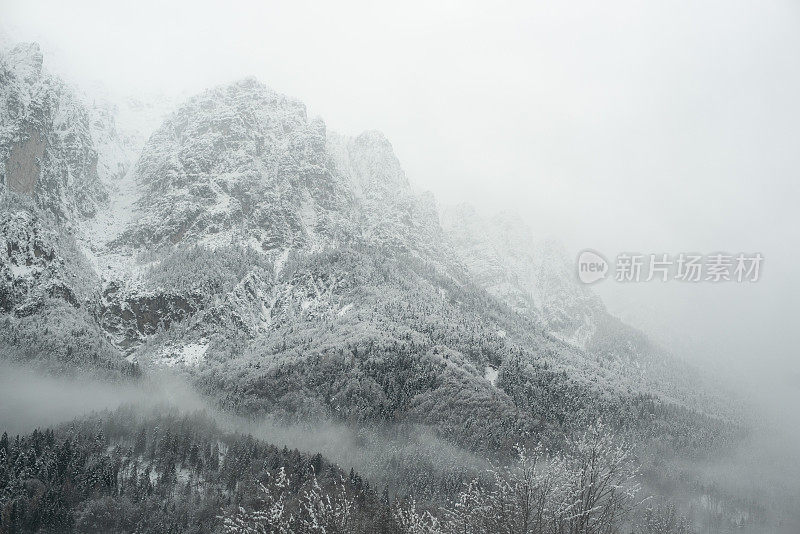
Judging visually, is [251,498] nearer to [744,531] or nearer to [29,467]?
[29,467]

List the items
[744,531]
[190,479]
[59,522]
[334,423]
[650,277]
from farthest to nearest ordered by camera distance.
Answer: [334,423]
[744,531]
[190,479]
[59,522]
[650,277]

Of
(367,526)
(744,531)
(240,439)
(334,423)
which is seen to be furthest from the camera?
(334,423)

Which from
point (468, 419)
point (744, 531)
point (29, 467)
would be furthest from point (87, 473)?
point (744, 531)

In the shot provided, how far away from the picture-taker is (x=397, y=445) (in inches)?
7402

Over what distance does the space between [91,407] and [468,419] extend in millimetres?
132464

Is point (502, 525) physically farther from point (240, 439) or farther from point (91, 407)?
point (91, 407)

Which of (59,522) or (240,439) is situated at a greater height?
(240,439)

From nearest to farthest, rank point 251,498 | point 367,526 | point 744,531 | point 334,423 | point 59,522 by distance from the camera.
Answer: point 367,526 → point 59,522 → point 251,498 → point 744,531 → point 334,423

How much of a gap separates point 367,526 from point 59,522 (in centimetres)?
7611

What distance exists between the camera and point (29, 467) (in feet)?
440

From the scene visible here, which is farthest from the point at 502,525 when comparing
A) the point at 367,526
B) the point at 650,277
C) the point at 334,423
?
the point at 334,423

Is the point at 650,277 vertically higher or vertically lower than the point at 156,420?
higher

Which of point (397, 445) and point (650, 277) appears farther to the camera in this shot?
point (397, 445)

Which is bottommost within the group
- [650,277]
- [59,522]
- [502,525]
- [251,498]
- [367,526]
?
[59,522]
